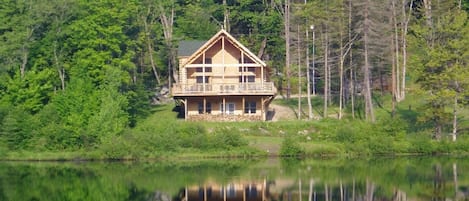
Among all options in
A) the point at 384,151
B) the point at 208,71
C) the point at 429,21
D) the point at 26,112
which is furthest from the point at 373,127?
the point at 26,112

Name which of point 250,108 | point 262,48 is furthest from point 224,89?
point 262,48

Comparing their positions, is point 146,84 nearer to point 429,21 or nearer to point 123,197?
point 429,21

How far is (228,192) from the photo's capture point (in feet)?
116

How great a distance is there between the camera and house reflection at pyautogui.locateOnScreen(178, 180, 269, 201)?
110ft

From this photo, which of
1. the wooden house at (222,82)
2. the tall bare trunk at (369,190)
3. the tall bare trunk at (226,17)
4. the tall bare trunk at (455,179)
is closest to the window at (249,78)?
the wooden house at (222,82)

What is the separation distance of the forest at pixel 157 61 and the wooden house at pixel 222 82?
293 cm

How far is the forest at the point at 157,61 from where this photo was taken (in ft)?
182

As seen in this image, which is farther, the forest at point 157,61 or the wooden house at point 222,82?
the wooden house at point 222,82

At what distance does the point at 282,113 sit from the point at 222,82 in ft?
16.5

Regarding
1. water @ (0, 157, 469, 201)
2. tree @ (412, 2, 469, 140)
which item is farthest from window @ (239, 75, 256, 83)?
water @ (0, 157, 469, 201)

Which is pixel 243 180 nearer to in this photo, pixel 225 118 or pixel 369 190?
pixel 369 190

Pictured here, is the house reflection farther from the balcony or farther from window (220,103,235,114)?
window (220,103,235,114)

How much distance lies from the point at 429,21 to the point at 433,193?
28537 millimetres

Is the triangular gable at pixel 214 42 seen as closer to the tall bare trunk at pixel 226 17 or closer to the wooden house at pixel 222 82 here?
the wooden house at pixel 222 82
